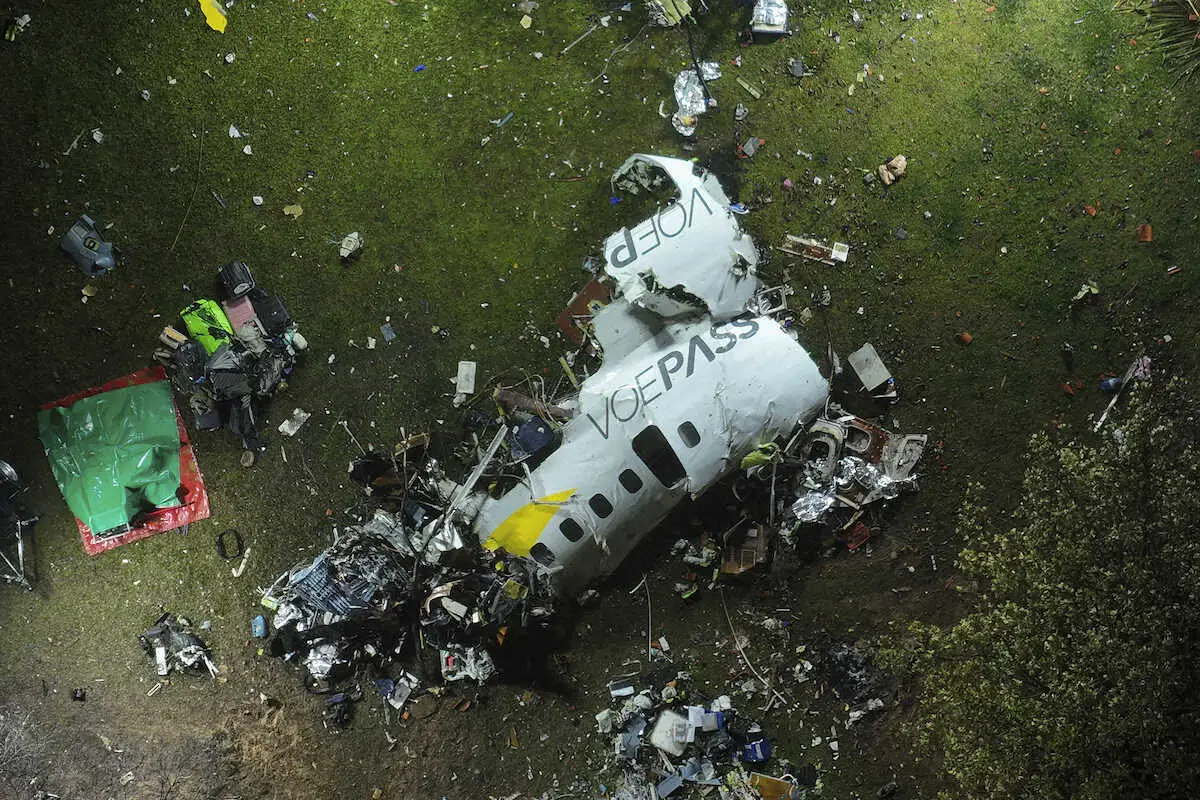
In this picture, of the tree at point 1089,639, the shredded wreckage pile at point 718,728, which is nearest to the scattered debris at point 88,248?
the shredded wreckage pile at point 718,728

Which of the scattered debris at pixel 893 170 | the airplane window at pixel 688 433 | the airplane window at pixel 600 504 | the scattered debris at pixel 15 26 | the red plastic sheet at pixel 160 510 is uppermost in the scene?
the scattered debris at pixel 15 26

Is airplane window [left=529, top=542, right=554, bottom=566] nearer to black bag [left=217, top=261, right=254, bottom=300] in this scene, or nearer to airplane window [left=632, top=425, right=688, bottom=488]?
airplane window [left=632, top=425, right=688, bottom=488]

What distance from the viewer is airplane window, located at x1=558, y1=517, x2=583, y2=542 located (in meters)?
6.62

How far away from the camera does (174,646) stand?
7066mm

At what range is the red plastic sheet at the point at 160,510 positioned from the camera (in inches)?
280

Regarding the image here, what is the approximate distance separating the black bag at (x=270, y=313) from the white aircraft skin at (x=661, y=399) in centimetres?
236

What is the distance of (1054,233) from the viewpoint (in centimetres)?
718

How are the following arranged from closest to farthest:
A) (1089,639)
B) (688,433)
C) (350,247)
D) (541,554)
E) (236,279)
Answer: (1089,639) → (688,433) → (541,554) → (236,279) → (350,247)

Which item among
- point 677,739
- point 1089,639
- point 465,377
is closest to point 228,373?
point 465,377

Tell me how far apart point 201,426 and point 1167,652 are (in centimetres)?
776

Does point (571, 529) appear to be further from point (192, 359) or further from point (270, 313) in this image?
point (192, 359)

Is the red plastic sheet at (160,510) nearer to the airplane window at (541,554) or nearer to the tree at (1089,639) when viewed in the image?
the airplane window at (541,554)

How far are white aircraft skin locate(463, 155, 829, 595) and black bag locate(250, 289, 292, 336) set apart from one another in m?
2.36

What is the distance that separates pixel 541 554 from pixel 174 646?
10.8ft
